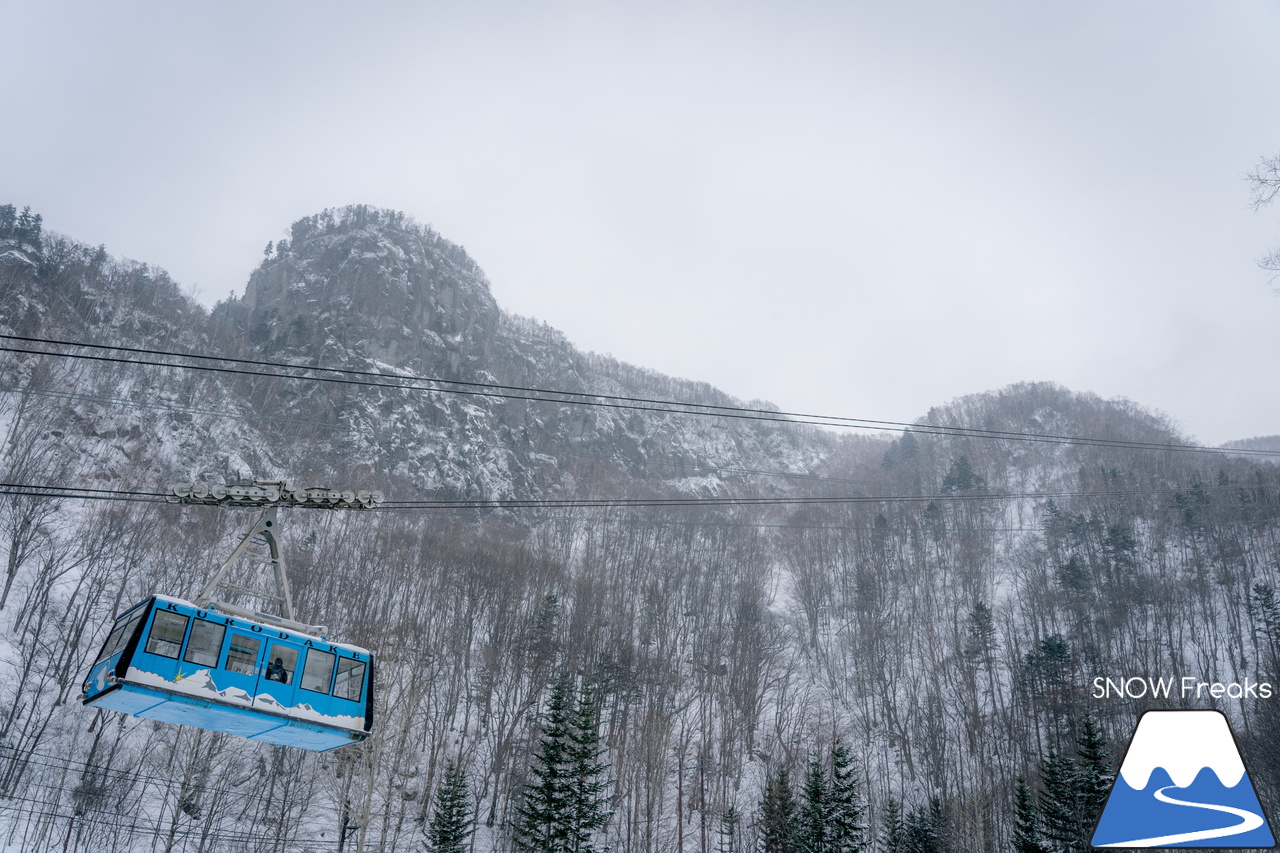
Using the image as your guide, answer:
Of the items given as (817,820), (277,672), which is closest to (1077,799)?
(817,820)

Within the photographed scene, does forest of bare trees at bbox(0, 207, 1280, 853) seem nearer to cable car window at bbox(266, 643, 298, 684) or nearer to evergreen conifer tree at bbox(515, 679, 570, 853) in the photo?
evergreen conifer tree at bbox(515, 679, 570, 853)

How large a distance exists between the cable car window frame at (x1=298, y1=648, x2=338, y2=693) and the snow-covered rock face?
90750mm

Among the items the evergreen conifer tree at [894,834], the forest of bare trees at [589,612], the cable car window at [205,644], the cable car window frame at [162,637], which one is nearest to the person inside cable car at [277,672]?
the cable car window at [205,644]

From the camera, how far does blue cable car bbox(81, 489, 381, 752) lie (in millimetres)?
14289

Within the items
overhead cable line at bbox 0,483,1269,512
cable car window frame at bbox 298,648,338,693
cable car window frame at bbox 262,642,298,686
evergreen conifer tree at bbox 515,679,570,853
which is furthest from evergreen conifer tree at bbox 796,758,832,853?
cable car window frame at bbox 262,642,298,686

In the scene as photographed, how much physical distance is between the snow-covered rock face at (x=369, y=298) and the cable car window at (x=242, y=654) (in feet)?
299

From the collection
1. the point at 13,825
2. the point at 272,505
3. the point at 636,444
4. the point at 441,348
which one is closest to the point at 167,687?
the point at 272,505

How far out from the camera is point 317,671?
53.4 ft

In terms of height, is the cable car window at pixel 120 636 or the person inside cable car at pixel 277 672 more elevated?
the cable car window at pixel 120 636

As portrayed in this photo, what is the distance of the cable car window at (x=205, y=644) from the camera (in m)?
14.8

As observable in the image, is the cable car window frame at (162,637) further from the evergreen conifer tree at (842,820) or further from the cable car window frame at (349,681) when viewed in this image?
the evergreen conifer tree at (842,820)

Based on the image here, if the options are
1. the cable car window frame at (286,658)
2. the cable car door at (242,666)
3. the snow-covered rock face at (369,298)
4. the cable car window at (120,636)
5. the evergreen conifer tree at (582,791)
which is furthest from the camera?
the snow-covered rock face at (369,298)

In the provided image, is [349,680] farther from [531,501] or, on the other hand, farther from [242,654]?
[531,501]

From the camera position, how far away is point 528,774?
4809cm
